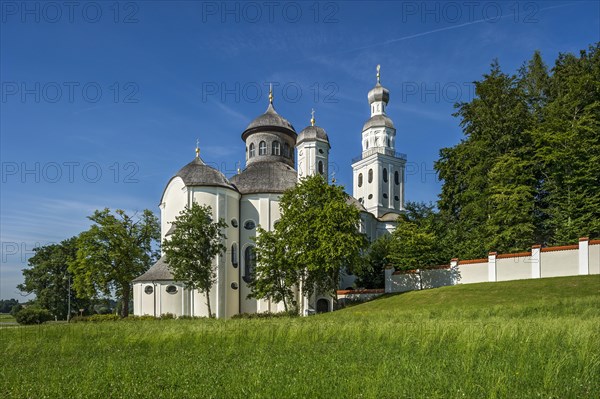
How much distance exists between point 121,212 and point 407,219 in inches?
1050

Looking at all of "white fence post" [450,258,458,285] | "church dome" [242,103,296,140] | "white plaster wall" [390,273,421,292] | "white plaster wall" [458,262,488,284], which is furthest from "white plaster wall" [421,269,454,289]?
"church dome" [242,103,296,140]

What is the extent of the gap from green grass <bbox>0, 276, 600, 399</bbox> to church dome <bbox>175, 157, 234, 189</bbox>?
25541 millimetres

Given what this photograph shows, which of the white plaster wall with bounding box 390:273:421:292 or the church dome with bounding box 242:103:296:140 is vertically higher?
the church dome with bounding box 242:103:296:140

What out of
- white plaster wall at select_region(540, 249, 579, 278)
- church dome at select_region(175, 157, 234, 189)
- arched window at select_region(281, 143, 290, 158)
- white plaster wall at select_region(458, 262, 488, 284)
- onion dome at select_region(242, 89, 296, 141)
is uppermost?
onion dome at select_region(242, 89, 296, 141)

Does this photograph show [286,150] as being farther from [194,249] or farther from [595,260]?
[595,260]

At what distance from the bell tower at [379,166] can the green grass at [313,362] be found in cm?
4970

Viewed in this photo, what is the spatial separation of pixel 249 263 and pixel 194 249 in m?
8.09

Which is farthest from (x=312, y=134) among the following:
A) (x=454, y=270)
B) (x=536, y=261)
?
(x=536, y=261)

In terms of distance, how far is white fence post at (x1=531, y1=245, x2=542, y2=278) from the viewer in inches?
1312

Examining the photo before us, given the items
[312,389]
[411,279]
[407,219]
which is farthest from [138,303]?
[312,389]

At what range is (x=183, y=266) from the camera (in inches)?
1387

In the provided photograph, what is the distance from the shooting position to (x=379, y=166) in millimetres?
64000

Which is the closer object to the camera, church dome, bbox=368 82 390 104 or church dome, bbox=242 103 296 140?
church dome, bbox=242 103 296 140

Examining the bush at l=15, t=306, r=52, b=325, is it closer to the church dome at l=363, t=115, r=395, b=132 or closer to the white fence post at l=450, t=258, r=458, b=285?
the white fence post at l=450, t=258, r=458, b=285
